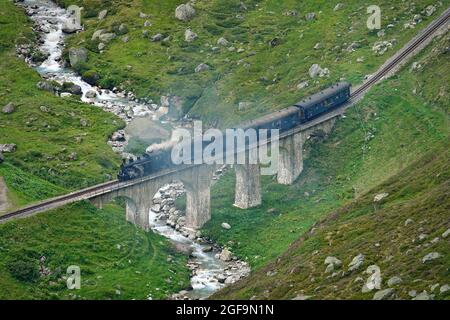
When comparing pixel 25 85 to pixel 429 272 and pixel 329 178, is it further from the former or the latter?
pixel 429 272

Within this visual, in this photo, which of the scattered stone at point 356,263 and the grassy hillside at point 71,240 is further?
the grassy hillside at point 71,240

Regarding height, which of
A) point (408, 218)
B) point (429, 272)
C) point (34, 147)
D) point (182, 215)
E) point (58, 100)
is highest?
point (58, 100)

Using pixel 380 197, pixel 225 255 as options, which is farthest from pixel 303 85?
pixel 380 197

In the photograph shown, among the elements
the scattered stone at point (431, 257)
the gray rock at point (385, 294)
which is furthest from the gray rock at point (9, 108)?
the gray rock at point (385, 294)

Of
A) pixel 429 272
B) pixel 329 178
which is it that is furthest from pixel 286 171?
pixel 429 272

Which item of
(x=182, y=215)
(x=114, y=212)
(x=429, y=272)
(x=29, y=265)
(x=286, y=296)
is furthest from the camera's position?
(x=182, y=215)

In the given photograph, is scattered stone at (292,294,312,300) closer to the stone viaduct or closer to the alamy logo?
the stone viaduct

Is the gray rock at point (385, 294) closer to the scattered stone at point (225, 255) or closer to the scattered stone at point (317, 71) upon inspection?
the scattered stone at point (225, 255)

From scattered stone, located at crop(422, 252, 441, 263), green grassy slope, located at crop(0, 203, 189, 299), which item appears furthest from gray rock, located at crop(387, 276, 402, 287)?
green grassy slope, located at crop(0, 203, 189, 299)
